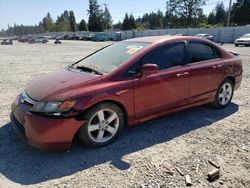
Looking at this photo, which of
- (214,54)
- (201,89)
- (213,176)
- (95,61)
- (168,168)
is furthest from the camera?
(214,54)

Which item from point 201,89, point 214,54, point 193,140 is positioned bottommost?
point 193,140

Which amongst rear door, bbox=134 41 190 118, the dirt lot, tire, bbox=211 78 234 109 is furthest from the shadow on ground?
tire, bbox=211 78 234 109

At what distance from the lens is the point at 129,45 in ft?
15.9

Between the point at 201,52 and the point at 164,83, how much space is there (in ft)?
4.30

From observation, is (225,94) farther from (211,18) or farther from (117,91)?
(211,18)

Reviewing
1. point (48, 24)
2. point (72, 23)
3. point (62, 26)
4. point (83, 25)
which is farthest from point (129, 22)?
point (48, 24)

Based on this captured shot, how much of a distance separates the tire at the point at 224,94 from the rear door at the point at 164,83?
1040 millimetres

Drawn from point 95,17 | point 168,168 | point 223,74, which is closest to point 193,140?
point 168,168

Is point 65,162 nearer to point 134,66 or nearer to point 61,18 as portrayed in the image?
point 134,66

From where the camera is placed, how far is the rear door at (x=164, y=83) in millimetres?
4227

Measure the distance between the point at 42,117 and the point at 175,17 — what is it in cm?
8214

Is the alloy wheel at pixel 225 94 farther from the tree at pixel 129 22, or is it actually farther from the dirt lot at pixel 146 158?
the tree at pixel 129 22

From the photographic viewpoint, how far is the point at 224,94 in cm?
574

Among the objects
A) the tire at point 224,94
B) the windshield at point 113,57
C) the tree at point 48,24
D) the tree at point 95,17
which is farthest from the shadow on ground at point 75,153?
the tree at point 48,24
